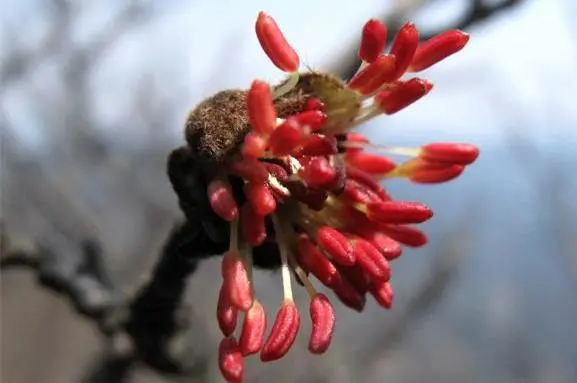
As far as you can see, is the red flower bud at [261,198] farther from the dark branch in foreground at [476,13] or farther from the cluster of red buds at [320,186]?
the dark branch in foreground at [476,13]

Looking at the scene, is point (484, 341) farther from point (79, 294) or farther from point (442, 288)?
point (79, 294)

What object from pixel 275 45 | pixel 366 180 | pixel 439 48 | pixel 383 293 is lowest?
pixel 383 293

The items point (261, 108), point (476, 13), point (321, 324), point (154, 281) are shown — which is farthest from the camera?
point (476, 13)

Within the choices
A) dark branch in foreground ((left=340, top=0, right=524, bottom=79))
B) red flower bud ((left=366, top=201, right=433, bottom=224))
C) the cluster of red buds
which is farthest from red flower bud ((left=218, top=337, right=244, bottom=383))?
dark branch in foreground ((left=340, top=0, right=524, bottom=79))

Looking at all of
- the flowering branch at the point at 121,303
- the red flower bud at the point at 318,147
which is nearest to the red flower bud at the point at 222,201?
the red flower bud at the point at 318,147

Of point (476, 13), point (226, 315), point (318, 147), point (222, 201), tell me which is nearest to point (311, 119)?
point (318, 147)

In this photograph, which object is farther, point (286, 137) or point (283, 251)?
point (283, 251)

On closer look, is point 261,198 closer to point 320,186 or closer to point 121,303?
point 320,186

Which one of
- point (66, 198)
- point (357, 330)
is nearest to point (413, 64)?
point (66, 198)
